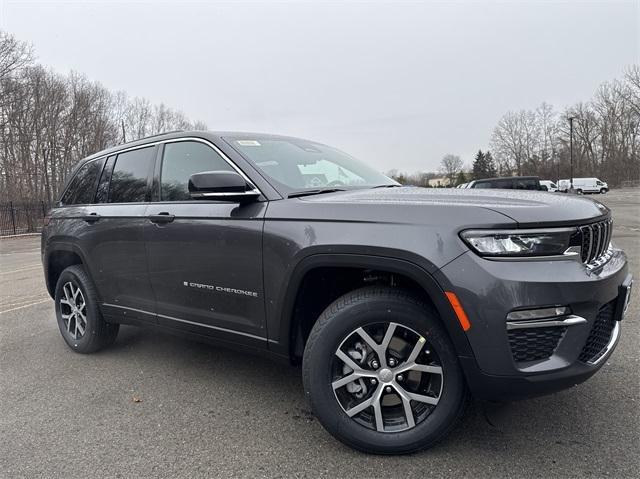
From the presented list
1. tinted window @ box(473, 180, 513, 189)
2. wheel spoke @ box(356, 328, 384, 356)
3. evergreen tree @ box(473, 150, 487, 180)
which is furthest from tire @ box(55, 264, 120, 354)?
evergreen tree @ box(473, 150, 487, 180)

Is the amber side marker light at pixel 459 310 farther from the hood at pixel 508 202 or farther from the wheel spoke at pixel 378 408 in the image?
the wheel spoke at pixel 378 408

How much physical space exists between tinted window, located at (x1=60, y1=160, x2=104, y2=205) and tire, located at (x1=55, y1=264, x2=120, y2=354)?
637 mm

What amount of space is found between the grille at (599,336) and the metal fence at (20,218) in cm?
2842

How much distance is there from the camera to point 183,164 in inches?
128

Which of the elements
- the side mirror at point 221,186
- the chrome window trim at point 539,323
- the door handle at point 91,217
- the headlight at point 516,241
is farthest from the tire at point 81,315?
the chrome window trim at point 539,323

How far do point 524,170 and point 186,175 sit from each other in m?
76.2

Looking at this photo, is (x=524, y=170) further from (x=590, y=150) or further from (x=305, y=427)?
(x=305, y=427)

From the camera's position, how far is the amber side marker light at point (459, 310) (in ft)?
6.72

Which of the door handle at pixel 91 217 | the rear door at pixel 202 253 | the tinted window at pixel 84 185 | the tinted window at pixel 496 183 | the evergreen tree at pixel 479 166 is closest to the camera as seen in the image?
the rear door at pixel 202 253

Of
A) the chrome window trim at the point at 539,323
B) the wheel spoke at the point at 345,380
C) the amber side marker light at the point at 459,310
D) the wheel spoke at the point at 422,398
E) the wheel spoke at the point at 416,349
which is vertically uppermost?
the amber side marker light at the point at 459,310

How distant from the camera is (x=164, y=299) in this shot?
127 inches

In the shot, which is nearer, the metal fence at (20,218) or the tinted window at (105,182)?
the tinted window at (105,182)

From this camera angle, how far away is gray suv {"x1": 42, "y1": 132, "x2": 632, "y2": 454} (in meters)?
2.02

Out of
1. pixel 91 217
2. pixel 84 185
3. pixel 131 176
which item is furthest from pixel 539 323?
pixel 84 185
